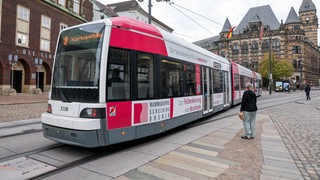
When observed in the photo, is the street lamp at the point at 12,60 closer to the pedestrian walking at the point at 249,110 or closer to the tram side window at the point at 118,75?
the tram side window at the point at 118,75

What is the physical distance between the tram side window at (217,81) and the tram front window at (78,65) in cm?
762

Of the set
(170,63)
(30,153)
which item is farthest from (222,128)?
(30,153)

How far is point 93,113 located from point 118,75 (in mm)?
1120

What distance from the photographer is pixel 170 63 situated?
7590 mm

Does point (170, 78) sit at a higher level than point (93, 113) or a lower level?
higher

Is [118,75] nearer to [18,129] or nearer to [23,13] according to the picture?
[18,129]

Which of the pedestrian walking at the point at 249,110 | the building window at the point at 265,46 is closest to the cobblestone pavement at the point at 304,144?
the pedestrian walking at the point at 249,110

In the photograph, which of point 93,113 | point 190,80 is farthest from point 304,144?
point 93,113

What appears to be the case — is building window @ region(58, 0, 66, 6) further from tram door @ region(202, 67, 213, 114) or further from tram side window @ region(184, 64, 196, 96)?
tram side window @ region(184, 64, 196, 96)

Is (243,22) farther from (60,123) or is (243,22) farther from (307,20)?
(60,123)

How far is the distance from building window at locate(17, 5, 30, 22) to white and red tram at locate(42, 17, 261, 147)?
2639 centimetres

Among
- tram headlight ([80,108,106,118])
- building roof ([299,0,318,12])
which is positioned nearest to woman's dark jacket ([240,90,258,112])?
tram headlight ([80,108,106,118])

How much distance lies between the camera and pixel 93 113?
513 cm

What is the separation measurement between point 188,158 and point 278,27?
8643cm
